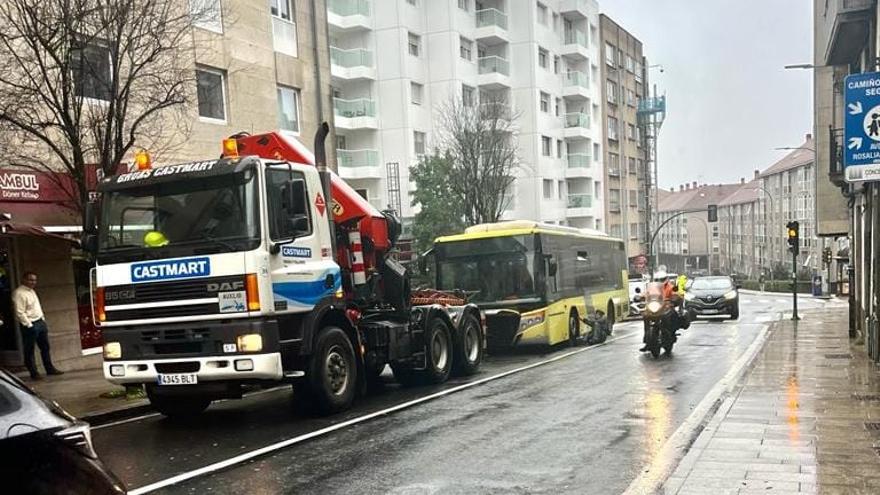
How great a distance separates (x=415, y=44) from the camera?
1583 inches

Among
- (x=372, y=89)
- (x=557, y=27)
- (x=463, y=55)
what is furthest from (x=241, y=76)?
(x=557, y=27)

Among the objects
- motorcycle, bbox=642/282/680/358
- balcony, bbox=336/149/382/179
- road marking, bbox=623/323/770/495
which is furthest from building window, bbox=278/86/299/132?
balcony, bbox=336/149/382/179

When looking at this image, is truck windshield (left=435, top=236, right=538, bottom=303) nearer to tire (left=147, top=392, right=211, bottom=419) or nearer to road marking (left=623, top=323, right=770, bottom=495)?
road marking (left=623, top=323, right=770, bottom=495)

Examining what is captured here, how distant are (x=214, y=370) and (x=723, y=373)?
8.49 metres

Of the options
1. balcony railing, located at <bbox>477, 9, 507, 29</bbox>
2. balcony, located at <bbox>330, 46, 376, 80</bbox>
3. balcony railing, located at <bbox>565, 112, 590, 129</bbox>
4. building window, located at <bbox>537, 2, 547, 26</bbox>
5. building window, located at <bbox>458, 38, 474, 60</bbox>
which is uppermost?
building window, located at <bbox>537, 2, 547, 26</bbox>

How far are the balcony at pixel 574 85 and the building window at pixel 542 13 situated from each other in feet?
14.5

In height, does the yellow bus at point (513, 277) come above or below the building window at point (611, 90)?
below

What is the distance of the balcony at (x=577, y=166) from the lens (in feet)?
171

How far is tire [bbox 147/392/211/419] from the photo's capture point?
30.3 ft

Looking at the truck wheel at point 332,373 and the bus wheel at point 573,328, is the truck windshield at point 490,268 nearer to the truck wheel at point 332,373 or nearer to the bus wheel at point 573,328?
the bus wheel at point 573,328

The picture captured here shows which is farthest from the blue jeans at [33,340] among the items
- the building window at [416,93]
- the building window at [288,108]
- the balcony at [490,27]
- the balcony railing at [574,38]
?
the balcony railing at [574,38]

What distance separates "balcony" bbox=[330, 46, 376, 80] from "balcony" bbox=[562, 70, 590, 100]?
60.3ft

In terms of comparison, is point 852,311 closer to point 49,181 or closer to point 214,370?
point 214,370

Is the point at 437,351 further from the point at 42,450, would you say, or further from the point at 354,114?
the point at 354,114
